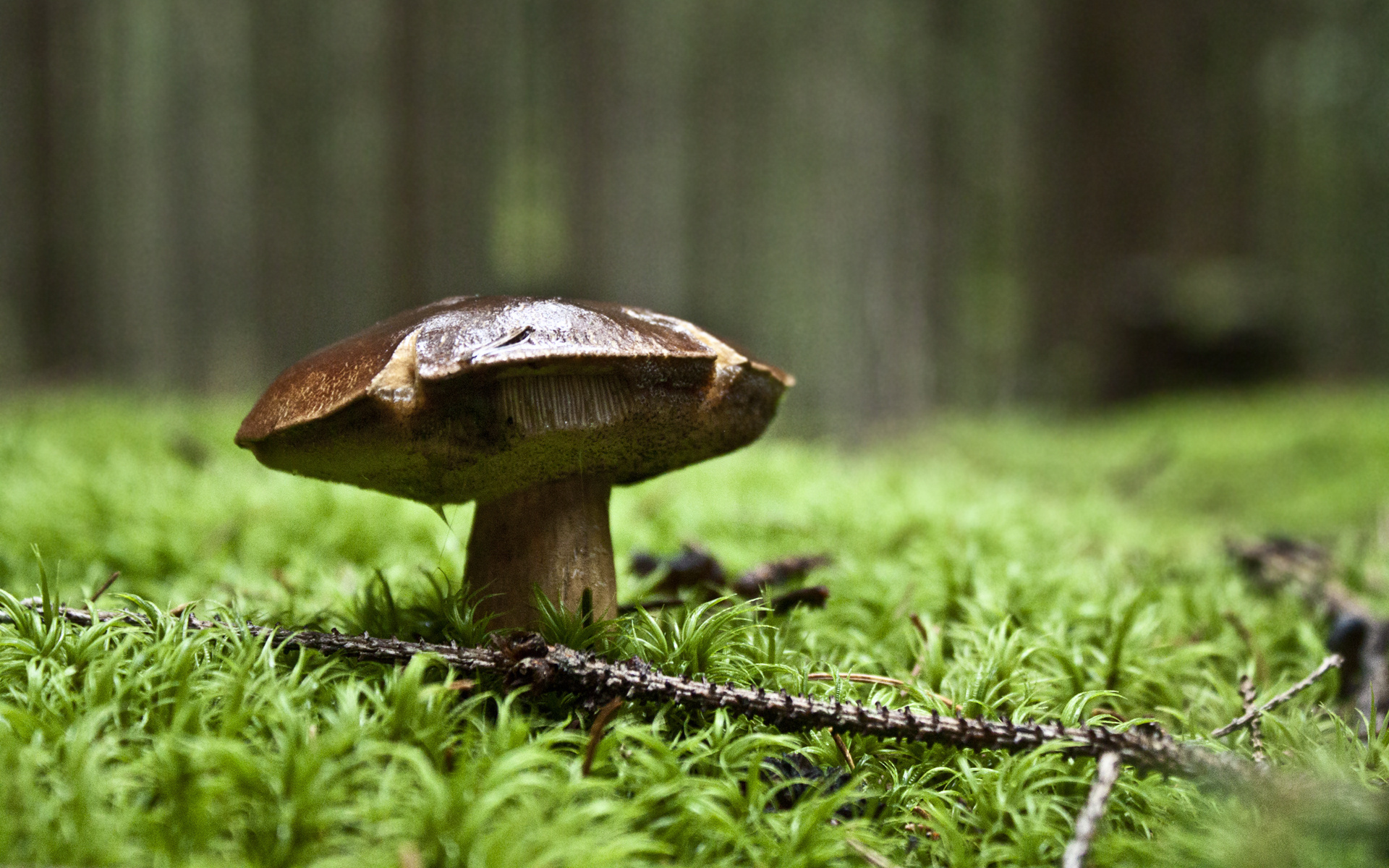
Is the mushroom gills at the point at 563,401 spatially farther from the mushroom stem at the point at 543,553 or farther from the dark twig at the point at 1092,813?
the dark twig at the point at 1092,813

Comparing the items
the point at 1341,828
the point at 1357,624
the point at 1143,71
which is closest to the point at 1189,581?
the point at 1357,624

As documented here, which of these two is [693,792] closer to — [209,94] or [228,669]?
[228,669]

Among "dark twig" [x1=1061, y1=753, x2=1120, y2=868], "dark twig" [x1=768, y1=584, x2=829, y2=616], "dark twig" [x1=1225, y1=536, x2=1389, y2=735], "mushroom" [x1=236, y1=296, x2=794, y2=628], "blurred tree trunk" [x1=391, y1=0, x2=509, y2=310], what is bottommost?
"dark twig" [x1=1225, y1=536, x2=1389, y2=735]

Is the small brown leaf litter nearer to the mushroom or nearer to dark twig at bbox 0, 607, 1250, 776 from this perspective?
the mushroom

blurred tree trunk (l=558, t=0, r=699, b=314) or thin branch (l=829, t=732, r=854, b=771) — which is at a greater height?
blurred tree trunk (l=558, t=0, r=699, b=314)

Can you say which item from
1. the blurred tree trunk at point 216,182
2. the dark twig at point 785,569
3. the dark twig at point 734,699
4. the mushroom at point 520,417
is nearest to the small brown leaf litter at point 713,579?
the dark twig at point 785,569

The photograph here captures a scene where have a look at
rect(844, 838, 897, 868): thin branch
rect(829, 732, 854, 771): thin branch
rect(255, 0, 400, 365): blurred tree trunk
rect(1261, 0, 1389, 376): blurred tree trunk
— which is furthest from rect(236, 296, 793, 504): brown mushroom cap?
rect(255, 0, 400, 365): blurred tree trunk

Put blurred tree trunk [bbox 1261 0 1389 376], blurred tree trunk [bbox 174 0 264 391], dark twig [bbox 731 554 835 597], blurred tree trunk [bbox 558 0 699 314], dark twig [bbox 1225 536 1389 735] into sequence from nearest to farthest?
dark twig [bbox 1225 536 1389 735] → dark twig [bbox 731 554 835 597] → blurred tree trunk [bbox 1261 0 1389 376] → blurred tree trunk [bbox 558 0 699 314] → blurred tree trunk [bbox 174 0 264 391]
